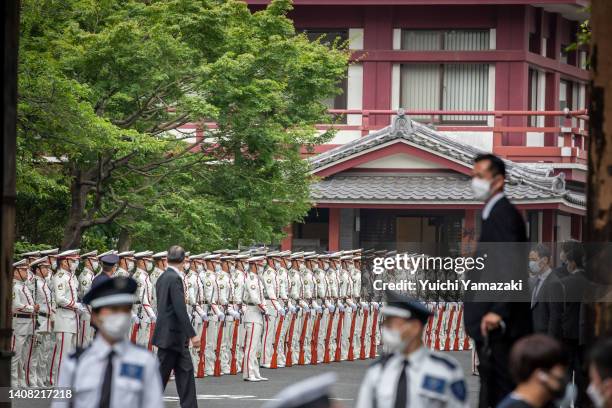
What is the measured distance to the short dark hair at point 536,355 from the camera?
6844 mm

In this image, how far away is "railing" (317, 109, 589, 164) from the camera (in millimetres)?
41562

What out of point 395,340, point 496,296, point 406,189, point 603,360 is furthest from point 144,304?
point 603,360

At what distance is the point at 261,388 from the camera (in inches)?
903

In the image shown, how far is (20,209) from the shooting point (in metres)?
29.5

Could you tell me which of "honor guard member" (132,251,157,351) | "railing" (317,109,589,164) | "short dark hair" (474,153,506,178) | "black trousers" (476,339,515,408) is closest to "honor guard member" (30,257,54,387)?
"honor guard member" (132,251,157,351)

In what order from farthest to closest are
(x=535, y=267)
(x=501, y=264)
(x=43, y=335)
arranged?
(x=43, y=335), (x=535, y=267), (x=501, y=264)

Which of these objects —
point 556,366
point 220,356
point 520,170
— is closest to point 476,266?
point 556,366

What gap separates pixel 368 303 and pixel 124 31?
11135 mm

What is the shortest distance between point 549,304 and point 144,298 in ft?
24.9

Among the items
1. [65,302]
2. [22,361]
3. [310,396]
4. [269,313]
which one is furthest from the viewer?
[269,313]

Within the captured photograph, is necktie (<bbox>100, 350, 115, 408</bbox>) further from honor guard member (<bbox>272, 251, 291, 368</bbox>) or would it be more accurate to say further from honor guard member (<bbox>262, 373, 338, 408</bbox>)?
honor guard member (<bbox>272, 251, 291, 368</bbox>)

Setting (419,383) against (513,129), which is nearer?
(419,383)

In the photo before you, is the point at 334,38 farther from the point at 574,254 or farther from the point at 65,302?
the point at 574,254

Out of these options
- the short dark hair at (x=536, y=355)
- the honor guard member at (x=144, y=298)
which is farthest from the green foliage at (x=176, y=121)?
the short dark hair at (x=536, y=355)
